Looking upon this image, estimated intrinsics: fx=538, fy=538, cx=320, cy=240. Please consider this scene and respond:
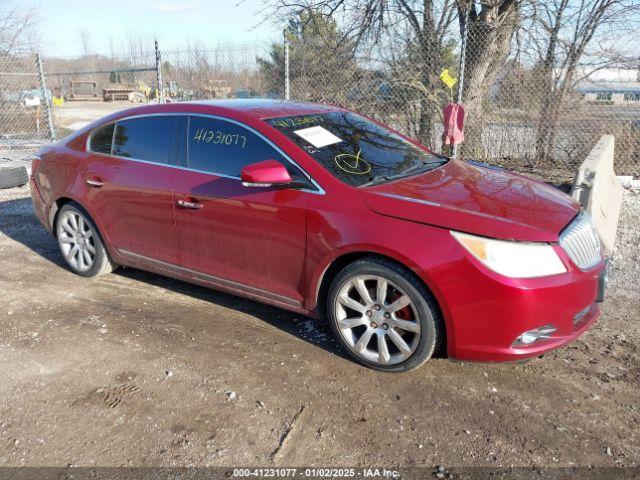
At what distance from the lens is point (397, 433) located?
2781 mm

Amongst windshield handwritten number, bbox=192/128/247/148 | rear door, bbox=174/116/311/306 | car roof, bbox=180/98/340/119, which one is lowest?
rear door, bbox=174/116/311/306

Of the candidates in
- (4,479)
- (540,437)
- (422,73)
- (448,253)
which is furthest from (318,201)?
(422,73)

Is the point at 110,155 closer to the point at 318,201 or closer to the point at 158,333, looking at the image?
the point at 158,333

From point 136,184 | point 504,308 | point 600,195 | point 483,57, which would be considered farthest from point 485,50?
point 504,308

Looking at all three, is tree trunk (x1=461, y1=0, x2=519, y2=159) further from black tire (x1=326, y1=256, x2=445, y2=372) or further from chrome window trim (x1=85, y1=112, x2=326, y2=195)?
black tire (x1=326, y1=256, x2=445, y2=372)

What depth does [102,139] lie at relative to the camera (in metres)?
4.70

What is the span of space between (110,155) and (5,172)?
207 inches

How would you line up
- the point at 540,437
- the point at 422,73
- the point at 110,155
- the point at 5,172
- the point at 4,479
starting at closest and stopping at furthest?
the point at 4,479 < the point at 540,437 < the point at 110,155 < the point at 5,172 < the point at 422,73

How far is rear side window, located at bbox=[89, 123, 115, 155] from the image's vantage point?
4.64m

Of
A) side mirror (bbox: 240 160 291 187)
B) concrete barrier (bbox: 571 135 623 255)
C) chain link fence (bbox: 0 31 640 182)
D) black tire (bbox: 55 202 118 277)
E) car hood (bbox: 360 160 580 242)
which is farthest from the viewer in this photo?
chain link fence (bbox: 0 31 640 182)

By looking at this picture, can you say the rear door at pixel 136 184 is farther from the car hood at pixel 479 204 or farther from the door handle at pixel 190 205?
the car hood at pixel 479 204

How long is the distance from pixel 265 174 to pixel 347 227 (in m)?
0.62

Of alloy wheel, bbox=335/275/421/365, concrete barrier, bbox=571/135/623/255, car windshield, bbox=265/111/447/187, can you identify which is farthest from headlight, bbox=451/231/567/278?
concrete barrier, bbox=571/135/623/255

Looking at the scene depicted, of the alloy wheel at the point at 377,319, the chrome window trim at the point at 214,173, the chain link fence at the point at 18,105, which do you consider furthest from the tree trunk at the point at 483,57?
the chain link fence at the point at 18,105
